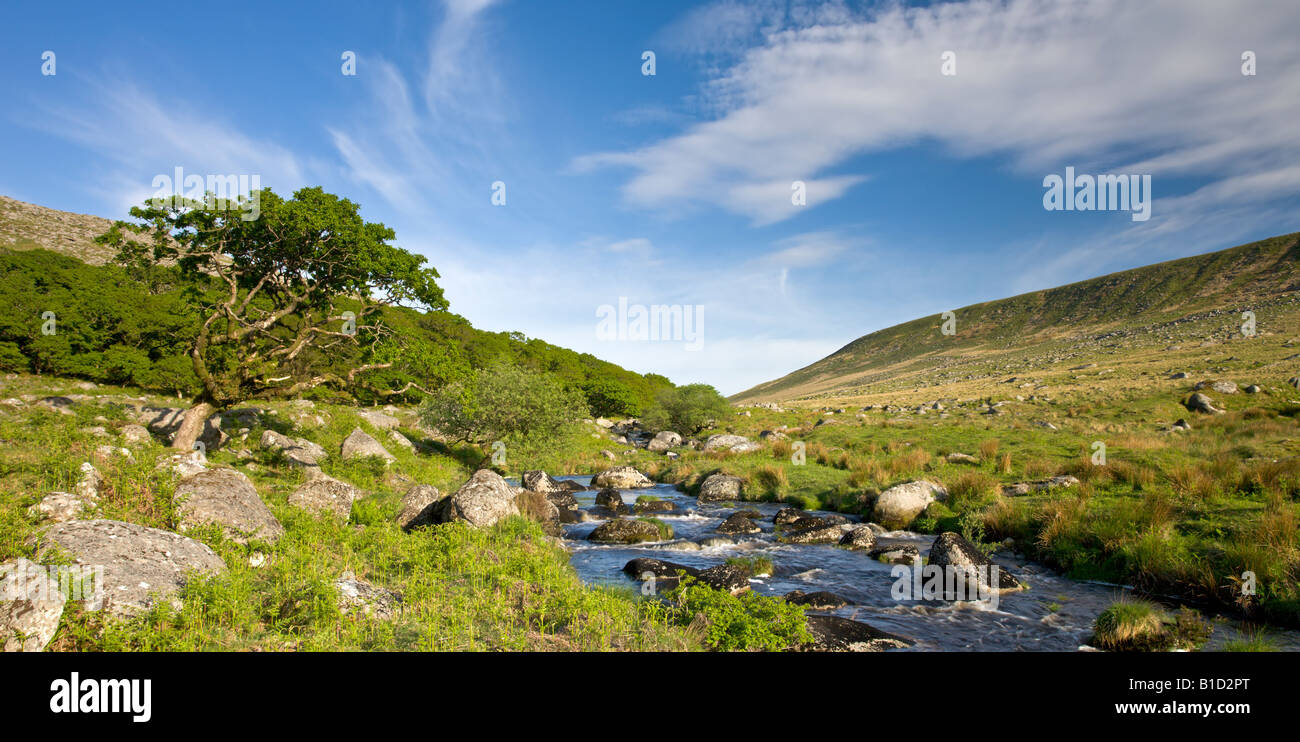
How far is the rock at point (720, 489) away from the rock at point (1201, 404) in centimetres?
3142

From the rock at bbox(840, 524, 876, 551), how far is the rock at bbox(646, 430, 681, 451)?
32.0 meters

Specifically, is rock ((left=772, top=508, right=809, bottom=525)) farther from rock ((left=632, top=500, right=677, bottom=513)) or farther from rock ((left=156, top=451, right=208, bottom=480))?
rock ((left=156, top=451, right=208, bottom=480))

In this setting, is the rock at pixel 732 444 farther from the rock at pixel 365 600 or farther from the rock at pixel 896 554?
the rock at pixel 365 600

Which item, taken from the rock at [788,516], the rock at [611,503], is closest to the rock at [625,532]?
the rock at [611,503]

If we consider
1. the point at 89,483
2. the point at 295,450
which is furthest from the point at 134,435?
the point at 89,483

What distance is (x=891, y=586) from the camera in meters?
13.7

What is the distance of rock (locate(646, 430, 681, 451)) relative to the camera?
50438mm

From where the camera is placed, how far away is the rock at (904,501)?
65.5ft

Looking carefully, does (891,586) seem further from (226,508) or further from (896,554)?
(226,508)

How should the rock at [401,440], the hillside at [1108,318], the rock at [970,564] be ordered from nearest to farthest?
the rock at [970,564] < the rock at [401,440] < the hillside at [1108,318]

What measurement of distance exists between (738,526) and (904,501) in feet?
21.0

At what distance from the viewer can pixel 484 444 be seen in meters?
31.8

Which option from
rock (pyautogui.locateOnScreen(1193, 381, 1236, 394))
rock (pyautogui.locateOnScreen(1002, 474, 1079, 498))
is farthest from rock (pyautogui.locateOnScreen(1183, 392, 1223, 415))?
rock (pyautogui.locateOnScreen(1002, 474, 1079, 498))
